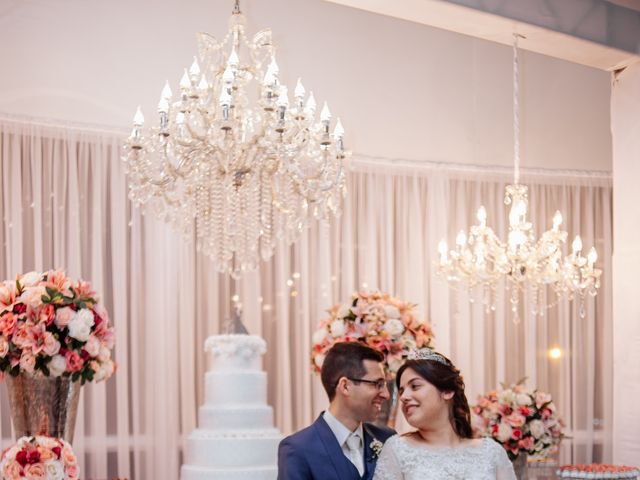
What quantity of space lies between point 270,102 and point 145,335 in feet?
8.27

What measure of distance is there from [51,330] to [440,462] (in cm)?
172

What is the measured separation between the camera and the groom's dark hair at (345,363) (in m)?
4.38

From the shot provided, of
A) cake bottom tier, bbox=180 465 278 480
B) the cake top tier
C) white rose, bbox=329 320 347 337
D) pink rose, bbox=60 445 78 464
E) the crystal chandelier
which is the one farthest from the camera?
the cake top tier

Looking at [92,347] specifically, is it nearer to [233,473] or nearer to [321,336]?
[321,336]

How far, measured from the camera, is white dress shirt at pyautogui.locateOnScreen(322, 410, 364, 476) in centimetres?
434

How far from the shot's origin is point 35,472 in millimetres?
4148

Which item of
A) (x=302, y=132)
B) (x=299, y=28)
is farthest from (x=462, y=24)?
(x=299, y=28)

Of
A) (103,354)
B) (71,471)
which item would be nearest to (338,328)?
(103,354)

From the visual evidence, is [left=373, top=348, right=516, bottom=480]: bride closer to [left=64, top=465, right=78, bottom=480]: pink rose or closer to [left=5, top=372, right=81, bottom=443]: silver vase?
[left=64, top=465, right=78, bottom=480]: pink rose

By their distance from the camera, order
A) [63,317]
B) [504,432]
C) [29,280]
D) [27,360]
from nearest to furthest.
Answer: [27,360], [63,317], [29,280], [504,432]

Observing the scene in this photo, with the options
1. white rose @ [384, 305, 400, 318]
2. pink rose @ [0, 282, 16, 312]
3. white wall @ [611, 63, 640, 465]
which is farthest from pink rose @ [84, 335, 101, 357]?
white wall @ [611, 63, 640, 465]

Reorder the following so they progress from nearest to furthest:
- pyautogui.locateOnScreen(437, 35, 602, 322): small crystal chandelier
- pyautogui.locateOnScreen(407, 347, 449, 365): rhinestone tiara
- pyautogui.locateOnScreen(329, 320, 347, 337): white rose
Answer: pyautogui.locateOnScreen(407, 347, 449, 365): rhinestone tiara < pyautogui.locateOnScreen(329, 320, 347, 337): white rose < pyautogui.locateOnScreen(437, 35, 602, 322): small crystal chandelier

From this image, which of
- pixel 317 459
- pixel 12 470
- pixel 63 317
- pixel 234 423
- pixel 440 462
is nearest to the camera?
pixel 440 462

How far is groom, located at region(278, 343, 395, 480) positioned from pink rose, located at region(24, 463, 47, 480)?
89 cm
